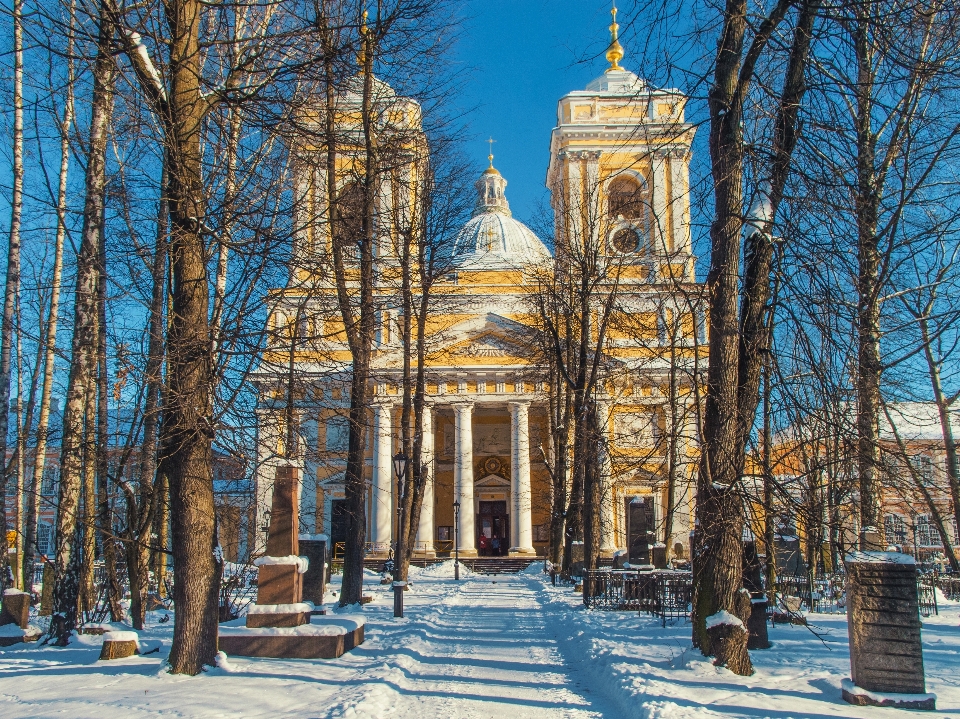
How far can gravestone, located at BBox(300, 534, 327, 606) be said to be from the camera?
590 inches

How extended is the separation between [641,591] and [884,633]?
7930 mm

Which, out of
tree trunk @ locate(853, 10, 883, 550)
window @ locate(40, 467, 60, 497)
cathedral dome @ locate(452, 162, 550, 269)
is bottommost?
window @ locate(40, 467, 60, 497)

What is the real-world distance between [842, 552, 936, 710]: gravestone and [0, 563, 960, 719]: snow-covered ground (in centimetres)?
23

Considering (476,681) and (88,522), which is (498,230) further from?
(476,681)

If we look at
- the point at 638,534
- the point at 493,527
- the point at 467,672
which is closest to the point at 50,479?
the point at 467,672

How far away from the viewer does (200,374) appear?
326 inches

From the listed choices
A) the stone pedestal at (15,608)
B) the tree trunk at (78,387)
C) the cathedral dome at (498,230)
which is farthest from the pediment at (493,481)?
the stone pedestal at (15,608)

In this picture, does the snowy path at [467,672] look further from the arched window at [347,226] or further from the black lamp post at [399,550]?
the arched window at [347,226]

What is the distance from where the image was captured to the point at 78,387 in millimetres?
11891

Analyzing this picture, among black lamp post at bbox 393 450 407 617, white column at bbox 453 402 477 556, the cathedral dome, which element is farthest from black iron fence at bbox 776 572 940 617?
the cathedral dome

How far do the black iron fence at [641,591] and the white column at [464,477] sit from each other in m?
21.8

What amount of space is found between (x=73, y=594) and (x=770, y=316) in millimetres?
9399

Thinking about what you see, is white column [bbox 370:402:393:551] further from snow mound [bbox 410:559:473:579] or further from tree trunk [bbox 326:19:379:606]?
tree trunk [bbox 326:19:379:606]

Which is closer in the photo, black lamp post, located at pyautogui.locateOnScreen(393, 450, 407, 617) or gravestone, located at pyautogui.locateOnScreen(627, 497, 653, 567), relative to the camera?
black lamp post, located at pyautogui.locateOnScreen(393, 450, 407, 617)
